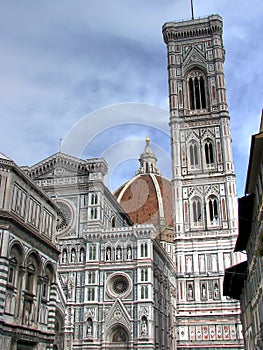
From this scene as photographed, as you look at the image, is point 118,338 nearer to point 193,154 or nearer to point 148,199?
point 193,154

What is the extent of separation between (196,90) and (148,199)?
45897 mm

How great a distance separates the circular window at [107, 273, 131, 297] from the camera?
1743 inches

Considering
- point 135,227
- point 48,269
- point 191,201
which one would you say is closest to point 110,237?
point 135,227

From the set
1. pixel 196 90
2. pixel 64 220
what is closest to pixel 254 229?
pixel 64 220

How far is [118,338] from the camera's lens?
4303cm

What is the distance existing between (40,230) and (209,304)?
80.2 feet

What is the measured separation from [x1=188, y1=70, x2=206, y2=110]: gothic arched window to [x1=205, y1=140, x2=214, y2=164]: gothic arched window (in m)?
5.04

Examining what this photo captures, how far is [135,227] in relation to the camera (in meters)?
46.2

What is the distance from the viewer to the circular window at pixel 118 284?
4428 centimetres

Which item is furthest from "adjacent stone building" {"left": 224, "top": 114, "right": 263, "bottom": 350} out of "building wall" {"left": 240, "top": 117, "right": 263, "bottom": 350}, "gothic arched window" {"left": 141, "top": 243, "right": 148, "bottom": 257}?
"gothic arched window" {"left": 141, "top": 243, "right": 148, "bottom": 257}

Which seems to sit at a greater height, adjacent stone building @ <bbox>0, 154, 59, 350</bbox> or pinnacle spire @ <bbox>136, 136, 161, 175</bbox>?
pinnacle spire @ <bbox>136, 136, 161, 175</bbox>

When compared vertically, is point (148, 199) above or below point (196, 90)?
above

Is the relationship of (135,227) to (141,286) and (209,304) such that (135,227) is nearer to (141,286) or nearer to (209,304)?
(141,286)

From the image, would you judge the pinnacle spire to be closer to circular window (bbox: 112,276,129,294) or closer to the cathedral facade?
the cathedral facade
